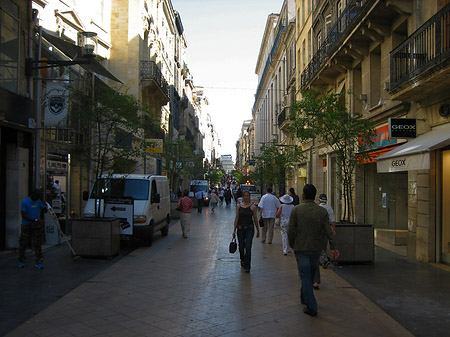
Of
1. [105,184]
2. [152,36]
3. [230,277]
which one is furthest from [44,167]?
[152,36]

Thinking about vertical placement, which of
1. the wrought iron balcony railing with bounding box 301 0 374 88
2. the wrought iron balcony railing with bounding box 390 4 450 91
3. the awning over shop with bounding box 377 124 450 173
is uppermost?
the wrought iron balcony railing with bounding box 301 0 374 88

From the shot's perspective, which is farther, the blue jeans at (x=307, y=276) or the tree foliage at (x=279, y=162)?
the tree foliage at (x=279, y=162)

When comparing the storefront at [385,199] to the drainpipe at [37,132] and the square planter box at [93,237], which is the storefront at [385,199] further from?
the drainpipe at [37,132]

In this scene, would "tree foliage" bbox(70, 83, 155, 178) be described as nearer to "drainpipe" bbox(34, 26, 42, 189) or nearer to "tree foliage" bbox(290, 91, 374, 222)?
"drainpipe" bbox(34, 26, 42, 189)

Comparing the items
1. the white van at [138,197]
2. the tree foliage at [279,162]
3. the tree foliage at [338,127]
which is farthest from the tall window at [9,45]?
the tree foliage at [279,162]

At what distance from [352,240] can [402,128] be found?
3.26 meters

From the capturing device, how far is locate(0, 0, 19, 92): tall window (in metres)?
11.2

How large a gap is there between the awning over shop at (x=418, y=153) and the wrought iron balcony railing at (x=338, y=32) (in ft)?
17.0

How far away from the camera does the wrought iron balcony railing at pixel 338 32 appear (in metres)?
14.6

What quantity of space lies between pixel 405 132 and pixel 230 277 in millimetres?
5993

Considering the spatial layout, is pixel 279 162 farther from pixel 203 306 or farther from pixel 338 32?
pixel 203 306

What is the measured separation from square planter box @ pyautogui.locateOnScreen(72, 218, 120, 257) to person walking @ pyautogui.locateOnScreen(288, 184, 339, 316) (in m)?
5.90

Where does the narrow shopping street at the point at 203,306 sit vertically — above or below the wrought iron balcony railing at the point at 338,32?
below

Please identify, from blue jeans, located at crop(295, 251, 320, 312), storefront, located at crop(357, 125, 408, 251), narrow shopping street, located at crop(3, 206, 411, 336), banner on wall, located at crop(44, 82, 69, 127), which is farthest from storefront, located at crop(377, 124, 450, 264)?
banner on wall, located at crop(44, 82, 69, 127)
